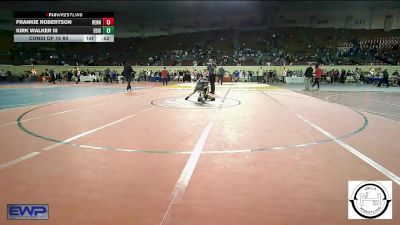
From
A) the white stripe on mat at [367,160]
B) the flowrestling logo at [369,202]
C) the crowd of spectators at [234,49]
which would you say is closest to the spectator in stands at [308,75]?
the crowd of spectators at [234,49]

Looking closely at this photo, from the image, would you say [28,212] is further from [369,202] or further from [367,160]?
[367,160]

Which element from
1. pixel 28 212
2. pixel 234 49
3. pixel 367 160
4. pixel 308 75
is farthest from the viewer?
pixel 234 49

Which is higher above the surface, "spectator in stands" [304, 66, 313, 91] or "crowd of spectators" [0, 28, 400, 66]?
"crowd of spectators" [0, 28, 400, 66]

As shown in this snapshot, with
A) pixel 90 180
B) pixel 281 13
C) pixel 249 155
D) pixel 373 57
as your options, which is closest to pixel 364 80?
pixel 373 57

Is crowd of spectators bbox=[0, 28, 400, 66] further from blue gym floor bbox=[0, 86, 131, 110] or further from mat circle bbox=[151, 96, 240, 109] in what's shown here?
mat circle bbox=[151, 96, 240, 109]

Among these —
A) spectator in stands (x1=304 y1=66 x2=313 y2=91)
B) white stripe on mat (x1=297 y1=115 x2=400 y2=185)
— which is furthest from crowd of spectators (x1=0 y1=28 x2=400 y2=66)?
white stripe on mat (x1=297 y1=115 x2=400 y2=185)

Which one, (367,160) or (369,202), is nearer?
(369,202)

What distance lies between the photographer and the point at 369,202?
3.34 meters

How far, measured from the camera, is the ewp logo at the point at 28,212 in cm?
316
